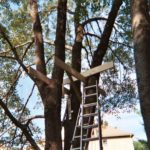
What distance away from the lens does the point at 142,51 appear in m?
4.58

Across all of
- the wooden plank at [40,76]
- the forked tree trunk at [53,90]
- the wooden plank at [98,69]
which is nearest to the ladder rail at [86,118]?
the wooden plank at [98,69]

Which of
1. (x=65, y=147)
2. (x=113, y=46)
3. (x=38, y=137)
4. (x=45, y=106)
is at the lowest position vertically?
(x=65, y=147)

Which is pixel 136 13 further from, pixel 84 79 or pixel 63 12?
pixel 63 12

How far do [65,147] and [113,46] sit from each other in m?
5.07

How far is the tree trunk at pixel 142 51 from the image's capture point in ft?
13.9

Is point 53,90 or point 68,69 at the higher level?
point 68,69

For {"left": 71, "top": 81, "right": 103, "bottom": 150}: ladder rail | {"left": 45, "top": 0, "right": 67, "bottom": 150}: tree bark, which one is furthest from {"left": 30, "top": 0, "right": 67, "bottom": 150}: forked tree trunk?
{"left": 71, "top": 81, "right": 103, "bottom": 150}: ladder rail

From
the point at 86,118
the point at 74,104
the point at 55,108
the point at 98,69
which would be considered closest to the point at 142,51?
the point at 98,69

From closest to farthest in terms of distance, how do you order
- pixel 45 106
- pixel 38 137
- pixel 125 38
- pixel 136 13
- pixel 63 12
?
1. pixel 136 13
2. pixel 45 106
3. pixel 63 12
4. pixel 125 38
5. pixel 38 137

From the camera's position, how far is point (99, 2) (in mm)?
9102

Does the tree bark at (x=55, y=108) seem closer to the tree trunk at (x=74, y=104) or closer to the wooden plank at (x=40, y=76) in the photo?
the wooden plank at (x=40, y=76)

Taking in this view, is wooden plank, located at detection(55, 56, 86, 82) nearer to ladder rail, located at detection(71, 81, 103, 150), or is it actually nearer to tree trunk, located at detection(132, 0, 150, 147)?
ladder rail, located at detection(71, 81, 103, 150)

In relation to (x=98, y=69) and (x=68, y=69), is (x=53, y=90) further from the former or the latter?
(x=98, y=69)

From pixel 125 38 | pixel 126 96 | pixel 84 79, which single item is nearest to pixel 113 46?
pixel 125 38
